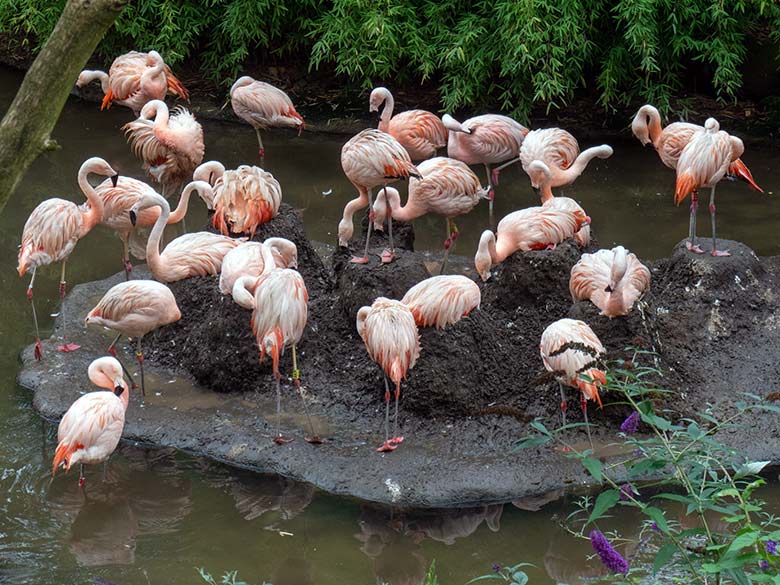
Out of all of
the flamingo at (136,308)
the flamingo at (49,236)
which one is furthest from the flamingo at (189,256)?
the flamingo at (49,236)

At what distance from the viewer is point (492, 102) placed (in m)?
10.2

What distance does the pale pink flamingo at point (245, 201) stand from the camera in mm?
6430

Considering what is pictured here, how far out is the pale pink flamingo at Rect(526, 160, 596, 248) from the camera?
642cm

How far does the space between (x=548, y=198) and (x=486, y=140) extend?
Result: 33.5 inches

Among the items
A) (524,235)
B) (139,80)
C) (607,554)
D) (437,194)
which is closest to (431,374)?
(524,235)

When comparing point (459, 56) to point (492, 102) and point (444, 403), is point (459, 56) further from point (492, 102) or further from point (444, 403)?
point (444, 403)

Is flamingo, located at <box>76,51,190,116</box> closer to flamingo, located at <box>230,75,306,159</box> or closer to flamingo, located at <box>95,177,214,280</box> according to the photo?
flamingo, located at <box>230,75,306,159</box>

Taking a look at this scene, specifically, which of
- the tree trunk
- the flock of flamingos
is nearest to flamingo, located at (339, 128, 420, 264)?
the flock of flamingos

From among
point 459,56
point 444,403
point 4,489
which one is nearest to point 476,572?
point 444,403

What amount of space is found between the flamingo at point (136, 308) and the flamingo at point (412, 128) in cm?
265

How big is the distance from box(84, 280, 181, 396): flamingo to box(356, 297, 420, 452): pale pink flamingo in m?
1.12

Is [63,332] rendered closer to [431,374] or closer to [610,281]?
[431,374]

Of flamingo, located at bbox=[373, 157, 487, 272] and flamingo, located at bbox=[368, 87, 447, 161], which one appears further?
flamingo, located at bbox=[368, 87, 447, 161]

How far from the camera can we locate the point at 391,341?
17.0 feet
